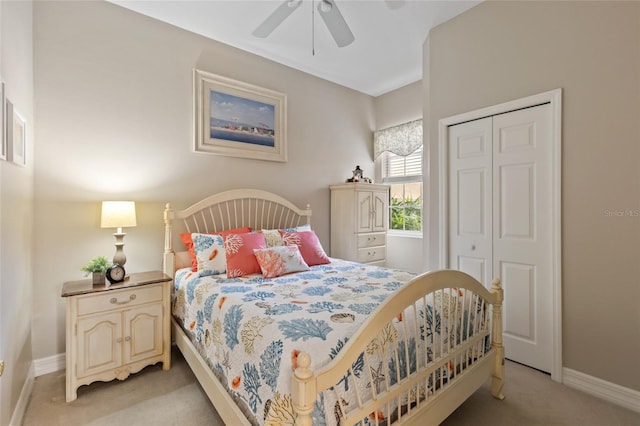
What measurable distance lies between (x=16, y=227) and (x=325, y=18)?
7.99 ft

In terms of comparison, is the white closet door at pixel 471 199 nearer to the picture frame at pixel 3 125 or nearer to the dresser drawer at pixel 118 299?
the dresser drawer at pixel 118 299

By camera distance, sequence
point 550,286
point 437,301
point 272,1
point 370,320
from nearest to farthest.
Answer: point 370,320 < point 437,301 < point 550,286 < point 272,1

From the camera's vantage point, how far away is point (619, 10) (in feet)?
6.56

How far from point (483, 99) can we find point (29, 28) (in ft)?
12.1

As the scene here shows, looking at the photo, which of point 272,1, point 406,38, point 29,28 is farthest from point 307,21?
point 29,28

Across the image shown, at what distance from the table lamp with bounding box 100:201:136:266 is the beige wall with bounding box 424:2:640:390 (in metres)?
3.30

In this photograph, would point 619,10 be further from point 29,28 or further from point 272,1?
point 29,28

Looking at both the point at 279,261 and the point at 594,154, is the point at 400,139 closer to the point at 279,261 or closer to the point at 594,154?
the point at 594,154

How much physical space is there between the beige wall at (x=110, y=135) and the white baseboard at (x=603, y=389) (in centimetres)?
320

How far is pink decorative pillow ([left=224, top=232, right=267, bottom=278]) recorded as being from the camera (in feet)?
8.00

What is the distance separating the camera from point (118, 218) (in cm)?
234

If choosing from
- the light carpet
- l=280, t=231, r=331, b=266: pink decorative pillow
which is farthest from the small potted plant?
l=280, t=231, r=331, b=266: pink decorative pillow

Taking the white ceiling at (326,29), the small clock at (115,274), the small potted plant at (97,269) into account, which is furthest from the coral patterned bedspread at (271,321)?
the white ceiling at (326,29)

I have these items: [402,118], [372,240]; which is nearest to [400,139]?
[402,118]
